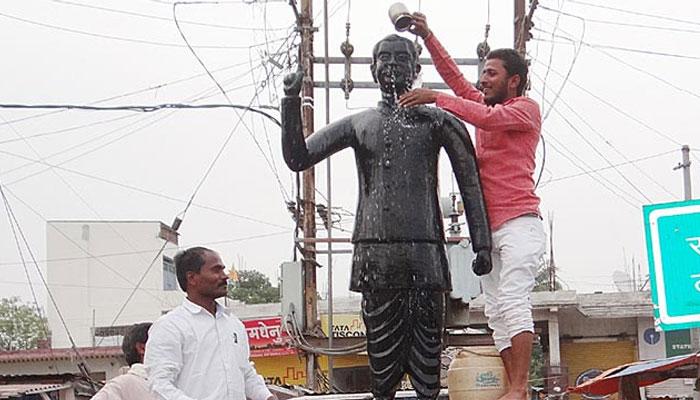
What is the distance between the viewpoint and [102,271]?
32906 millimetres

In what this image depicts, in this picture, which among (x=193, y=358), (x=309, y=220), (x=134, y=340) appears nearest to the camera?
(x=193, y=358)

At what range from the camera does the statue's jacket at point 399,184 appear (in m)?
4.22

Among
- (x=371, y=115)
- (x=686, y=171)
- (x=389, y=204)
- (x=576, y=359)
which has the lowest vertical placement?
(x=576, y=359)

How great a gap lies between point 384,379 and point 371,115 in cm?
116

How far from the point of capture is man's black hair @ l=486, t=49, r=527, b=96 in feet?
14.2

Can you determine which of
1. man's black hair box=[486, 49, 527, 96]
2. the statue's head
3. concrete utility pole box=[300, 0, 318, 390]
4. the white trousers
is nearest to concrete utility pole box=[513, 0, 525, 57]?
concrete utility pole box=[300, 0, 318, 390]

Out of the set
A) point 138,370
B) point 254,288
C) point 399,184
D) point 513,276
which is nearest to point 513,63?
point 399,184

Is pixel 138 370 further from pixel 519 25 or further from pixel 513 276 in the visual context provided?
pixel 519 25

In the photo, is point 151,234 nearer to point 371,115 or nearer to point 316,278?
point 316,278

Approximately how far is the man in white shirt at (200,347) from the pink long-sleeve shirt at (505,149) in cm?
120

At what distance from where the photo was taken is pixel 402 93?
Answer: 438 cm

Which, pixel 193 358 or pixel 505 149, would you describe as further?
pixel 505 149

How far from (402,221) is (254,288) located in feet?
122

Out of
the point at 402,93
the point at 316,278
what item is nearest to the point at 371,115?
the point at 402,93
